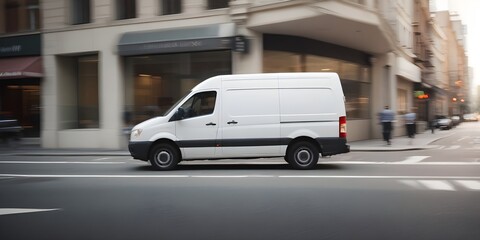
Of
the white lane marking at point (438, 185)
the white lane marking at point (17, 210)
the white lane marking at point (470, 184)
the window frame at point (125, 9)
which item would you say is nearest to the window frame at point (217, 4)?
the window frame at point (125, 9)

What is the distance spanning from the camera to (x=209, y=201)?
7.03 meters

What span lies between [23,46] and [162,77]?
303 inches

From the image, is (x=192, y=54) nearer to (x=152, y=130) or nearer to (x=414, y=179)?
(x=152, y=130)

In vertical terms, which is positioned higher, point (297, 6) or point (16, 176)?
point (297, 6)

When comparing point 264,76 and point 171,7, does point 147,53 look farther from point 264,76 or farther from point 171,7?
point 264,76

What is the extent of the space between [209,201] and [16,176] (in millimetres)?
6341

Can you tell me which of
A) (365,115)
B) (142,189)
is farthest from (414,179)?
(365,115)

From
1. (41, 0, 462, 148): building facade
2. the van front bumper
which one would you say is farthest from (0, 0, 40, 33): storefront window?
the van front bumper

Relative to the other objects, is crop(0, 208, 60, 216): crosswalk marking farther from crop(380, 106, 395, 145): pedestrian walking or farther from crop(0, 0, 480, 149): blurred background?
crop(380, 106, 395, 145): pedestrian walking

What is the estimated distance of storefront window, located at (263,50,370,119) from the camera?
18.8 meters

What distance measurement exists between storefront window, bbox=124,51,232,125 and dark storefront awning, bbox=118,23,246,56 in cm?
89

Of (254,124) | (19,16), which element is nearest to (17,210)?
(254,124)

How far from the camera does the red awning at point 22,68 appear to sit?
20.6m

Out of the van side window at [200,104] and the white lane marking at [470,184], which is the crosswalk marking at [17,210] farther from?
the white lane marking at [470,184]
